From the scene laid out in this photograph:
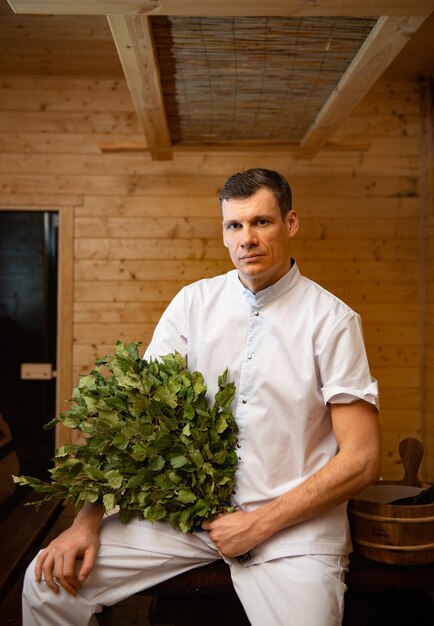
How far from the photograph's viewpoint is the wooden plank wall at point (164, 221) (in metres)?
4.48

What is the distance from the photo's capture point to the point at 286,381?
1724 mm

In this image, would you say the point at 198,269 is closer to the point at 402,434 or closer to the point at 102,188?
the point at 102,188

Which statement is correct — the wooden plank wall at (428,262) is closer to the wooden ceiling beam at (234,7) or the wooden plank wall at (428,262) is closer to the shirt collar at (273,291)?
the wooden ceiling beam at (234,7)

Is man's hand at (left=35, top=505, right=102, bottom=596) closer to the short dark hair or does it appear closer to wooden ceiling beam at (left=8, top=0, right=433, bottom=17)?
the short dark hair

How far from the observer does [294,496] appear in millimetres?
1573

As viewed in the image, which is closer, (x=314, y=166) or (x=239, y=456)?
(x=239, y=456)

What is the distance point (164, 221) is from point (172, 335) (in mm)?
2696

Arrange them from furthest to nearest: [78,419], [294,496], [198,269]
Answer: [198,269], [78,419], [294,496]

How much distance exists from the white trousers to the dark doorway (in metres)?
2.92

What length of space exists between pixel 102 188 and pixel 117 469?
10.5 feet

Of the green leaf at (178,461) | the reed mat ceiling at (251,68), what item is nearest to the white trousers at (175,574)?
the green leaf at (178,461)

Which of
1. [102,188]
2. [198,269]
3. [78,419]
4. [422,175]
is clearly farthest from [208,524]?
[422,175]

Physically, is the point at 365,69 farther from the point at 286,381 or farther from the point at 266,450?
the point at 266,450

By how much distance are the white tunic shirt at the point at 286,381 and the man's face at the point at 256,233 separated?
0.09 meters
